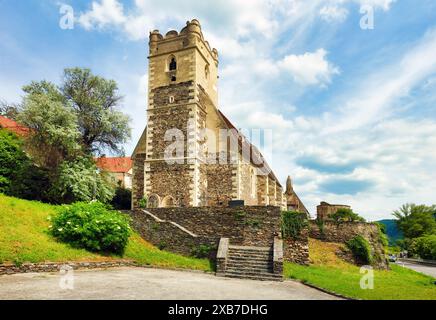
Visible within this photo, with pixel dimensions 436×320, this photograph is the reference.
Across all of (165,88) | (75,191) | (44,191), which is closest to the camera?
(75,191)

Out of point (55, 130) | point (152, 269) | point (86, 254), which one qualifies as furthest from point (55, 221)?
point (55, 130)

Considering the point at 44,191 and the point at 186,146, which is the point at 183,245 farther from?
the point at 44,191

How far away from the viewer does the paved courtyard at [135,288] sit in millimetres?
8758

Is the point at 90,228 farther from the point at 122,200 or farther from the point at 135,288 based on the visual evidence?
the point at 122,200

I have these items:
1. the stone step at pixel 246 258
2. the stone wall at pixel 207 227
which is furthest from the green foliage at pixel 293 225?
the stone step at pixel 246 258

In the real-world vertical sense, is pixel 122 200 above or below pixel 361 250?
above

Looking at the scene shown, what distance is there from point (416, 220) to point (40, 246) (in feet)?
173

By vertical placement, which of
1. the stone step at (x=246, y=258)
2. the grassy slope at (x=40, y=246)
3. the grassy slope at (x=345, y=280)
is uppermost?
the grassy slope at (x=40, y=246)

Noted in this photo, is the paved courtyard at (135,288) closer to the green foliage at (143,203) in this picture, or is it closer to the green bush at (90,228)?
the green bush at (90,228)

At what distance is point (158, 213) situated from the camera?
2059 cm

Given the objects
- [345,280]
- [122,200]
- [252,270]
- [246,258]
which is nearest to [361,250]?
[345,280]

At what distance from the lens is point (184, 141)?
1030 inches

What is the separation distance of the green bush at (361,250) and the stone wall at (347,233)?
66 cm

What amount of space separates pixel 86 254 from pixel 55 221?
2.34 meters
